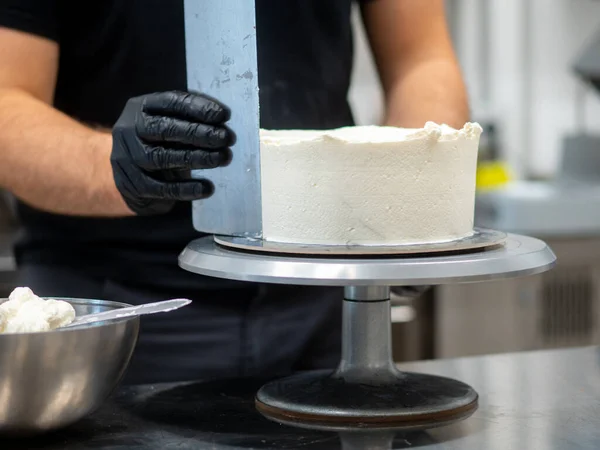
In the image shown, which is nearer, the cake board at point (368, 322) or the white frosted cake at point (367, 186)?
the cake board at point (368, 322)

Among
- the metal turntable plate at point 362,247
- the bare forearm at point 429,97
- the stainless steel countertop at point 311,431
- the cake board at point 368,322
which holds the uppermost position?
the bare forearm at point 429,97

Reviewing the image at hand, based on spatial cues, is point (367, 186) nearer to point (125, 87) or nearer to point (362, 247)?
point (362, 247)

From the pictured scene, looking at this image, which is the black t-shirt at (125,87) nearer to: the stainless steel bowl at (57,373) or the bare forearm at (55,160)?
the bare forearm at (55,160)

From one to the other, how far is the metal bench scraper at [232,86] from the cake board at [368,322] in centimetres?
5

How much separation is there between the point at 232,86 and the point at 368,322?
307 mm

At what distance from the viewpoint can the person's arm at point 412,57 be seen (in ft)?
A: 4.94

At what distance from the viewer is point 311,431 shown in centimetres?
98

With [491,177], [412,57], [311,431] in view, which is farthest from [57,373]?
[491,177]

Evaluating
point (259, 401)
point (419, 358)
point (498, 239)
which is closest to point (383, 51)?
point (498, 239)

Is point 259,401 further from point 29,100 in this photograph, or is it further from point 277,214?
point 29,100

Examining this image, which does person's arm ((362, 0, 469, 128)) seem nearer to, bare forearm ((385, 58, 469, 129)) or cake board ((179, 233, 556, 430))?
bare forearm ((385, 58, 469, 129))

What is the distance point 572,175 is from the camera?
314 cm

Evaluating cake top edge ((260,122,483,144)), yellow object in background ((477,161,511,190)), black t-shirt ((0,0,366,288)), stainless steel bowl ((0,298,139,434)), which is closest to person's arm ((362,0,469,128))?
black t-shirt ((0,0,366,288))

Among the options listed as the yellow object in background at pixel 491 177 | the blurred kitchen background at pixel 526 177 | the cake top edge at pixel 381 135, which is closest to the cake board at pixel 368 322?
the cake top edge at pixel 381 135
